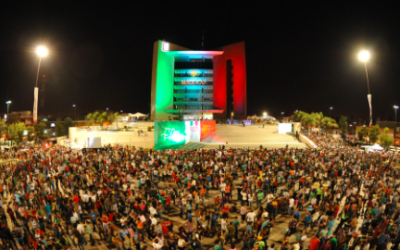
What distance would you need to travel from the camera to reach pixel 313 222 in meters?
7.85

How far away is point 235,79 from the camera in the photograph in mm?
64688

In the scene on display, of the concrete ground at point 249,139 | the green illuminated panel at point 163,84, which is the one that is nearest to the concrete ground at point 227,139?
the concrete ground at point 249,139

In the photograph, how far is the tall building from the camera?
5234 centimetres

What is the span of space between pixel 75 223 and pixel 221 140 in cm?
2179

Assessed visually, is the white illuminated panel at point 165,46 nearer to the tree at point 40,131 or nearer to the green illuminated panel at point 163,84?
the green illuminated panel at point 163,84

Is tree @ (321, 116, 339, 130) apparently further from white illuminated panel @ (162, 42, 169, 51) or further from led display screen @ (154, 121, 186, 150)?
led display screen @ (154, 121, 186, 150)

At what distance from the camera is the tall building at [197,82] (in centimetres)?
5234

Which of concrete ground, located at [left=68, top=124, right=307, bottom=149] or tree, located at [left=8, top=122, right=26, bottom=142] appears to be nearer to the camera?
tree, located at [left=8, top=122, right=26, bottom=142]

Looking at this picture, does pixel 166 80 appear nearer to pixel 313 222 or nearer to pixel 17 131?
pixel 17 131

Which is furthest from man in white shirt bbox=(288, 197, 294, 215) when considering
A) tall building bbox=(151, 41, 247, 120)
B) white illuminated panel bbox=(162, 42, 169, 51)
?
white illuminated panel bbox=(162, 42, 169, 51)

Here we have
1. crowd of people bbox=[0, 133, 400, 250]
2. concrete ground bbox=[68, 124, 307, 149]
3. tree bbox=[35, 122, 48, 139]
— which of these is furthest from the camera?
tree bbox=[35, 122, 48, 139]

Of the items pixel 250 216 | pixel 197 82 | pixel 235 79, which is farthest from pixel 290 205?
pixel 235 79

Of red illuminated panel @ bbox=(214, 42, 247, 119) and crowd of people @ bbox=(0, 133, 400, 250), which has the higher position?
red illuminated panel @ bbox=(214, 42, 247, 119)

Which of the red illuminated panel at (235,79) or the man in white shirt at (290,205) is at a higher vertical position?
the red illuminated panel at (235,79)
